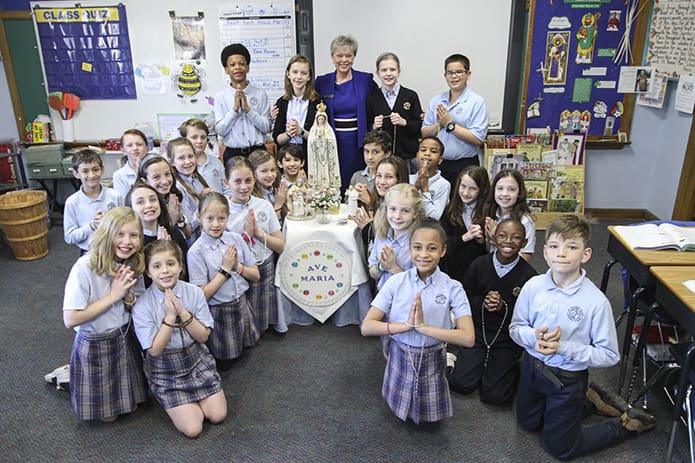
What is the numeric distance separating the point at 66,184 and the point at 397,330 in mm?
4309

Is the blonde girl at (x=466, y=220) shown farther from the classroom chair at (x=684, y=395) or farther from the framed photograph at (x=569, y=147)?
the framed photograph at (x=569, y=147)

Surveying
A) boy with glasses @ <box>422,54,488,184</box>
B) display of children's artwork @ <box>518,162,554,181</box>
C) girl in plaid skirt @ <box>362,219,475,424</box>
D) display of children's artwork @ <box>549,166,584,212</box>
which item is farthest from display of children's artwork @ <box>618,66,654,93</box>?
girl in plaid skirt @ <box>362,219,475,424</box>

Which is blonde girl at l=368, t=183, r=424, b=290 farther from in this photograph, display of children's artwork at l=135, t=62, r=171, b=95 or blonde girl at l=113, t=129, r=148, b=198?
display of children's artwork at l=135, t=62, r=171, b=95

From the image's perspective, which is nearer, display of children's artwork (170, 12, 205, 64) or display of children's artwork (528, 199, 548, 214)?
display of children's artwork (170, 12, 205, 64)

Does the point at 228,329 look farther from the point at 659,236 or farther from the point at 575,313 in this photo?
the point at 659,236

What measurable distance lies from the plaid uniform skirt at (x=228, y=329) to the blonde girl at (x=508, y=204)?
134 cm

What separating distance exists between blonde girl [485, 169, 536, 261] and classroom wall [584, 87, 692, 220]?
88.6 inches

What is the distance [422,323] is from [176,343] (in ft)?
3.46

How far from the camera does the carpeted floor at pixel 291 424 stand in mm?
2182

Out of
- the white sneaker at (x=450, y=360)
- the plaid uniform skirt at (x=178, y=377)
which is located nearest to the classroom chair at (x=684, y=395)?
the white sneaker at (x=450, y=360)

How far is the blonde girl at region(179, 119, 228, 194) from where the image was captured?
3.33 m

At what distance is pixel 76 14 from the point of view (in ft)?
15.0

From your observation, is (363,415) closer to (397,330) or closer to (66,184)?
(397,330)

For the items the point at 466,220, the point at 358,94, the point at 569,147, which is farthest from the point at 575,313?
the point at 569,147
